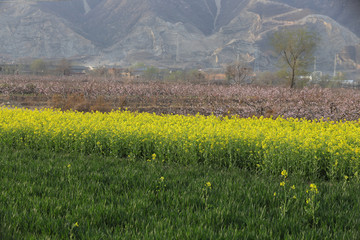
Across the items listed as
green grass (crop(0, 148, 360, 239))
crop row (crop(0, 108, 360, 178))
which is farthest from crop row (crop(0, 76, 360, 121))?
green grass (crop(0, 148, 360, 239))

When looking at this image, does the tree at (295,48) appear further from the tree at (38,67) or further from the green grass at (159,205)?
the tree at (38,67)

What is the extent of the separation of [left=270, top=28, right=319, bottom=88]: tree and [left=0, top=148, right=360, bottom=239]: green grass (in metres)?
35.5

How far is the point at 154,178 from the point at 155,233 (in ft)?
6.50

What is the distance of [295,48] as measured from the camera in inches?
1560

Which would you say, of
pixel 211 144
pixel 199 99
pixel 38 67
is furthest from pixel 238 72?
pixel 38 67

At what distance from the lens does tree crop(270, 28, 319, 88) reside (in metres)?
39.2

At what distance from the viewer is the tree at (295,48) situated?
39.2 meters

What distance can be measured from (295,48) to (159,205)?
1531 inches

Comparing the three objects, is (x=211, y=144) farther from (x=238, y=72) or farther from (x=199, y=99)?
(x=238, y=72)

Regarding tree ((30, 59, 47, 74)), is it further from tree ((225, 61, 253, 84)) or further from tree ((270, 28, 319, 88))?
tree ((270, 28, 319, 88))

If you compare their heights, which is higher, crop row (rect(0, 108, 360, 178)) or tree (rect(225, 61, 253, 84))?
tree (rect(225, 61, 253, 84))

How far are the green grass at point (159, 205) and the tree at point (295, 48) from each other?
3553 cm

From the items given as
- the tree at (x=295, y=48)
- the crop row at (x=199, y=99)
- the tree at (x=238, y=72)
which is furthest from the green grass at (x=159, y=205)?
the tree at (x=238, y=72)

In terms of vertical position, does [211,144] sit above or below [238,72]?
below
